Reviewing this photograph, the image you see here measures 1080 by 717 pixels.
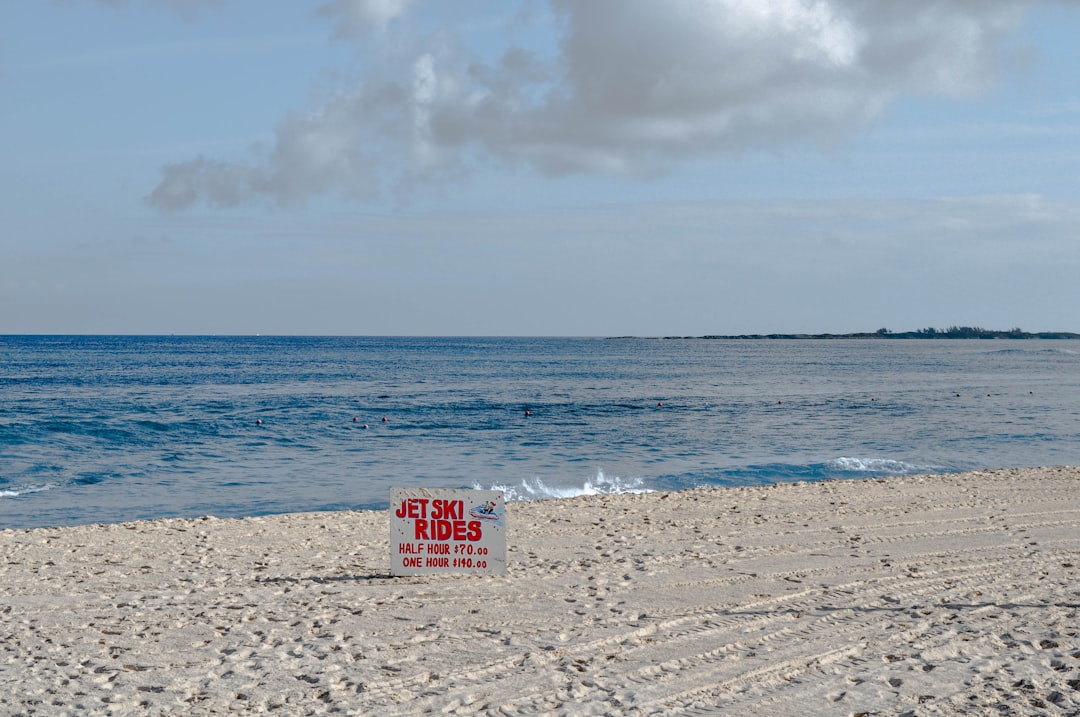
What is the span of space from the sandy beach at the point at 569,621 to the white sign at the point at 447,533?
1.02 feet

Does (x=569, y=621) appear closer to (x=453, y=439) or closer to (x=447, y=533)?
(x=447, y=533)

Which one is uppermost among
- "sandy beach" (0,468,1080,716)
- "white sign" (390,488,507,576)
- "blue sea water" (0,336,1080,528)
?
"white sign" (390,488,507,576)

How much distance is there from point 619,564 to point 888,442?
867 inches

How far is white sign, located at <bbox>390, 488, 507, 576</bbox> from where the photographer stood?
33.8 feet

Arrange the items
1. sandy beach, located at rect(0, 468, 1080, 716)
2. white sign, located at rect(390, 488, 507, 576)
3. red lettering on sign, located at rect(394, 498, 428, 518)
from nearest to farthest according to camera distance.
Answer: sandy beach, located at rect(0, 468, 1080, 716) < white sign, located at rect(390, 488, 507, 576) < red lettering on sign, located at rect(394, 498, 428, 518)

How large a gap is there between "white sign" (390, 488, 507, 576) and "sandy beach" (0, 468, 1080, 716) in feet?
1.02

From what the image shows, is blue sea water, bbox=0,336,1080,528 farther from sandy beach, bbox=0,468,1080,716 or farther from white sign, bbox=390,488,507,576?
white sign, bbox=390,488,507,576

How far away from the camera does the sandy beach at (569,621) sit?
260 inches

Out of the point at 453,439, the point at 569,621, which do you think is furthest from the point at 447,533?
the point at 453,439

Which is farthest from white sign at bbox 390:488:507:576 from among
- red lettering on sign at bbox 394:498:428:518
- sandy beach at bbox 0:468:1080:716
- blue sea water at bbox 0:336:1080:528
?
blue sea water at bbox 0:336:1080:528

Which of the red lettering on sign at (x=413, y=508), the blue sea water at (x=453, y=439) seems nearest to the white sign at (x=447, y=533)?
the red lettering on sign at (x=413, y=508)

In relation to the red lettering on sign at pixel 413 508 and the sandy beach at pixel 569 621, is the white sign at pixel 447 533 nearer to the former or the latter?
the red lettering on sign at pixel 413 508

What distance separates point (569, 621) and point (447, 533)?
7.81 ft

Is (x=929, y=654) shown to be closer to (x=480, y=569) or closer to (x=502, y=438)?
(x=480, y=569)
